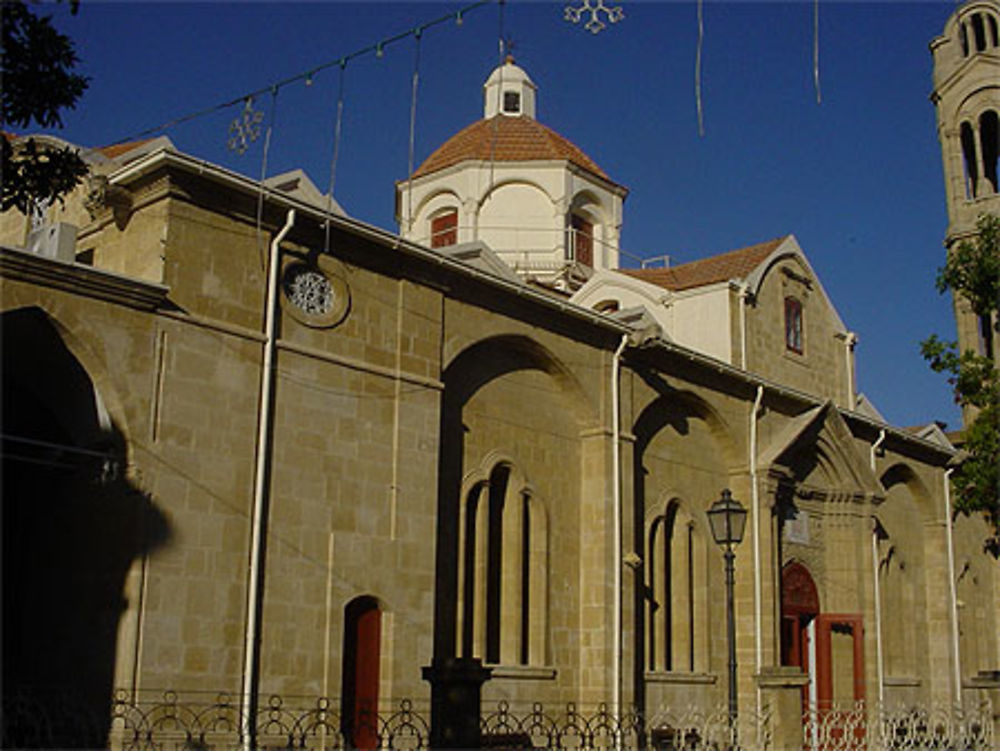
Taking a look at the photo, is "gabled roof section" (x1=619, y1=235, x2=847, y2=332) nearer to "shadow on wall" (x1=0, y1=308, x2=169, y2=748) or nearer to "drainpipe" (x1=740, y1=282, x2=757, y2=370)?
"drainpipe" (x1=740, y1=282, x2=757, y2=370)

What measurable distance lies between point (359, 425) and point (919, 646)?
19.5m

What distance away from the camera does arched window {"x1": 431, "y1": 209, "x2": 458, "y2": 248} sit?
31.7 meters

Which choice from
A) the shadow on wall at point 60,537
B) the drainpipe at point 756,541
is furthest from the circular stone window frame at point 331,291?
the drainpipe at point 756,541

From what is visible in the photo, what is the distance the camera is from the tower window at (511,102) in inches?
1442

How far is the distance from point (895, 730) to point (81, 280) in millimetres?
15603

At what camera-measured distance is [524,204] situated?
3198cm

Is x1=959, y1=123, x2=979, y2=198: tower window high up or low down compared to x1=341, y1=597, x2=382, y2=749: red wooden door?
up

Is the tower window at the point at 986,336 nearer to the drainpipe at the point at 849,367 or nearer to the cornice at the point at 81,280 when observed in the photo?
the drainpipe at the point at 849,367

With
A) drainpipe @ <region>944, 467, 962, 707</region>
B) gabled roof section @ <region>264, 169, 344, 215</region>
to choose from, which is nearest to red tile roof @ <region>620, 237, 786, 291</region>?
drainpipe @ <region>944, 467, 962, 707</region>

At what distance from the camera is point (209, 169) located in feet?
49.0

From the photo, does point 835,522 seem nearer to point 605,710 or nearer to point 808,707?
point 808,707

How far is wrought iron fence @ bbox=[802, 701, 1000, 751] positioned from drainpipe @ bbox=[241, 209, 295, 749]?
9.83 metres

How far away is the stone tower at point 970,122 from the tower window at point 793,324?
49.5 feet

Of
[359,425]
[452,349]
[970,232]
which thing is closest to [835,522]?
[452,349]
